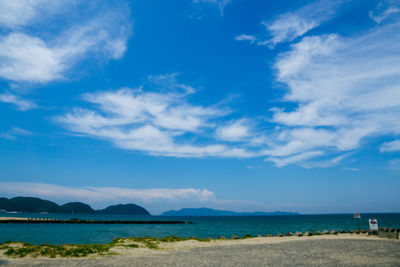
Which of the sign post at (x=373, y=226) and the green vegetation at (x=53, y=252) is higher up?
the sign post at (x=373, y=226)

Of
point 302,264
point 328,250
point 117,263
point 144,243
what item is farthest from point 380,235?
point 117,263

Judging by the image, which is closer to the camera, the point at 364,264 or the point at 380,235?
the point at 364,264

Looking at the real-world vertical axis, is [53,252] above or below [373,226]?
below

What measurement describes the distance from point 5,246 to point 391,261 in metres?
28.5

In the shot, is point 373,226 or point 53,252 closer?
point 53,252

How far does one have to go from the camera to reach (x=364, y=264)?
51.7 ft

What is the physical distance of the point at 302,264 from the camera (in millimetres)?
16062

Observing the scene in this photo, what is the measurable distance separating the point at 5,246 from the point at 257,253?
20649mm

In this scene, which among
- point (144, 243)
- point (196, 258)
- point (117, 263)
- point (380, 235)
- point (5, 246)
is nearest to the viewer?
point (117, 263)

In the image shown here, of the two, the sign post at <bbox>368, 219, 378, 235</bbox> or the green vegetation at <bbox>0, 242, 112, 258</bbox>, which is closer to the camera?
the green vegetation at <bbox>0, 242, 112, 258</bbox>

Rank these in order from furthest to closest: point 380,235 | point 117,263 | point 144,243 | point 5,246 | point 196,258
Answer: point 380,235
point 144,243
point 5,246
point 196,258
point 117,263

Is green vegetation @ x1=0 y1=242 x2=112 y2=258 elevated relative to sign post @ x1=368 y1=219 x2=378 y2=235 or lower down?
lower down

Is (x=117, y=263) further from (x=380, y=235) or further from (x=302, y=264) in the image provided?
(x=380, y=235)

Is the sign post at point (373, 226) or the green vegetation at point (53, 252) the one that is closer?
the green vegetation at point (53, 252)
